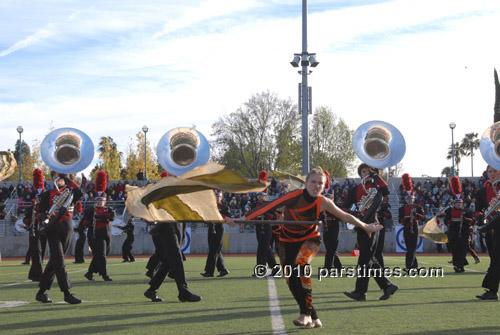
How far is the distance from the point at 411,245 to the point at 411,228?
504 millimetres

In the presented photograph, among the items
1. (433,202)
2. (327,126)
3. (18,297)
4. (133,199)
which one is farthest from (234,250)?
(327,126)

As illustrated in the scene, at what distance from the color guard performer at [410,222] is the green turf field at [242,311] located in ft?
7.54

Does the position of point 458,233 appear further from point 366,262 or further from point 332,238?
point 366,262

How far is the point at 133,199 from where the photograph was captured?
7.63m

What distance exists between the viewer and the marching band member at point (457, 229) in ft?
50.8

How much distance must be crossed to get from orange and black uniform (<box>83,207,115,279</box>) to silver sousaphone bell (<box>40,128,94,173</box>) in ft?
5.98

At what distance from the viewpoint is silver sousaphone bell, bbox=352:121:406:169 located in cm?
1175

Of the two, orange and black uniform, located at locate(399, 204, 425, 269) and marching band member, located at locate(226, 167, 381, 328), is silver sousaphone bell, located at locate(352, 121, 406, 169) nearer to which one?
orange and black uniform, located at locate(399, 204, 425, 269)

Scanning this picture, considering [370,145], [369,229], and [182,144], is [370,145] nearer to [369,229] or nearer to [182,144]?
[182,144]

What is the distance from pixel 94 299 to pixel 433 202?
23453 mm

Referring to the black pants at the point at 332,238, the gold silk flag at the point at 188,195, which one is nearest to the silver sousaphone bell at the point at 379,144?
the black pants at the point at 332,238

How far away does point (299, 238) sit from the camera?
A: 260 inches

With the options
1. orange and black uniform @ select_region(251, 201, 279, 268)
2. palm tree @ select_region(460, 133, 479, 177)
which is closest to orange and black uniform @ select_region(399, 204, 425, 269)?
orange and black uniform @ select_region(251, 201, 279, 268)

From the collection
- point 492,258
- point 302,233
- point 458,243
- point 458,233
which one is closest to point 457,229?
point 458,233
